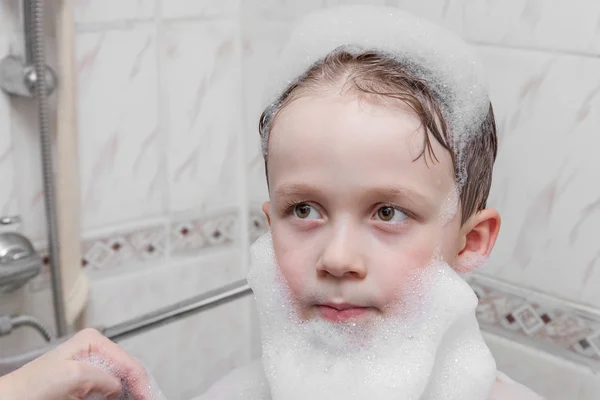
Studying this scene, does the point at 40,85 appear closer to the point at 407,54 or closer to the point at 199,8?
the point at 199,8

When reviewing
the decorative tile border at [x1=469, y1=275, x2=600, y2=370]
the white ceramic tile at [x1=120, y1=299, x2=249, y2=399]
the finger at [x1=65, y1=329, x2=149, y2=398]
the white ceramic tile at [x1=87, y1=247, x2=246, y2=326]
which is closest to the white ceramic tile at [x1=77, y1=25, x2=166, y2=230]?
the white ceramic tile at [x1=87, y1=247, x2=246, y2=326]

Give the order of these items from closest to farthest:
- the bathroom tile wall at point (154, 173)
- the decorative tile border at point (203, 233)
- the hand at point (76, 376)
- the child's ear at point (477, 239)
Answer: the hand at point (76, 376), the child's ear at point (477, 239), the bathroom tile wall at point (154, 173), the decorative tile border at point (203, 233)

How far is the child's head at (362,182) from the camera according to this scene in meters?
0.83

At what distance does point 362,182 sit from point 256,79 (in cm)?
73

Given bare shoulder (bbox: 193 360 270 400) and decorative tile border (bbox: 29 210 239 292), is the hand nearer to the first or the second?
bare shoulder (bbox: 193 360 270 400)

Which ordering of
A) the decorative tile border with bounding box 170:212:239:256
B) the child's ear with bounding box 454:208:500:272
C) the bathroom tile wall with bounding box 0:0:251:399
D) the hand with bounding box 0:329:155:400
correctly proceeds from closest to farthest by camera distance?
the hand with bounding box 0:329:155:400, the child's ear with bounding box 454:208:500:272, the bathroom tile wall with bounding box 0:0:251:399, the decorative tile border with bounding box 170:212:239:256

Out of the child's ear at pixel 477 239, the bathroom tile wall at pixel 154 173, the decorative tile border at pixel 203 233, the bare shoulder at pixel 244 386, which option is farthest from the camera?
the decorative tile border at pixel 203 233

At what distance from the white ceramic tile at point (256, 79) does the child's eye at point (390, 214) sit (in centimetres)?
66

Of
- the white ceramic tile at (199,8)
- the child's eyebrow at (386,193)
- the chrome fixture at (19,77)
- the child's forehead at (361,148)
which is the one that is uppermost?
the white ceramic tile at (199,8)

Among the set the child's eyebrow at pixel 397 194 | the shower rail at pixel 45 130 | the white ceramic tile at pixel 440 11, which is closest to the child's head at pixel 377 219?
the child's eyebrow at pixel 397 194

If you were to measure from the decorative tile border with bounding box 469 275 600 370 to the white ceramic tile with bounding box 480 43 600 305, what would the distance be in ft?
0.07

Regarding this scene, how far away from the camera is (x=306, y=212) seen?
87cm

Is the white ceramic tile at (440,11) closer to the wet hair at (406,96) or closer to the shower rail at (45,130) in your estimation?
the wet hair at (406,96)

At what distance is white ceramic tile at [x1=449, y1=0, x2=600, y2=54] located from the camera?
1.05m
